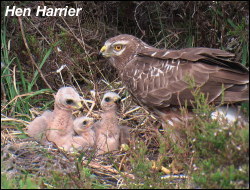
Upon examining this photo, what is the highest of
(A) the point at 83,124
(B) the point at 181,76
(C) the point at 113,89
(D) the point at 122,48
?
(D) the point at 122,48

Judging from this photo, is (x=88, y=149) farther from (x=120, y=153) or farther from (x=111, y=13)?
(x=111, y=13)

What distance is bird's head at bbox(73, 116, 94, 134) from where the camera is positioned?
6.29 metres

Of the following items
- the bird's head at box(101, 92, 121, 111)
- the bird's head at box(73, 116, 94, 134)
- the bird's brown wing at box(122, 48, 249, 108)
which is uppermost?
the bird's brown wing at box(122, 48, 249, 108)

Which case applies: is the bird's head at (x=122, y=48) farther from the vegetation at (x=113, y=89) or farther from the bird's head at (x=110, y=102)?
the vegetation at (x=113, y=89)

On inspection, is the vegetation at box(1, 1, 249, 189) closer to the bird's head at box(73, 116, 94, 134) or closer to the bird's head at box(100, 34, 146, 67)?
the bird's head at box(73, 116, 94, 134)

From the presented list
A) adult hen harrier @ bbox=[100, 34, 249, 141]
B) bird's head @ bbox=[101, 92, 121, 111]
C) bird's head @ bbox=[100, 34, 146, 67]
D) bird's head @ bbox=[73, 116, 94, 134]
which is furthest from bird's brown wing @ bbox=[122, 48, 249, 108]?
bird's head @ bbox=[73, 116, 94, 134]

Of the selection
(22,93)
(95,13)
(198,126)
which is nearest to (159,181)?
(198,126)

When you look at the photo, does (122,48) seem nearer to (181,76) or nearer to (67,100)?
(67,100)

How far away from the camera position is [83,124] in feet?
20.7

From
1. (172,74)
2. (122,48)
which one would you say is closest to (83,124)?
(122,48)

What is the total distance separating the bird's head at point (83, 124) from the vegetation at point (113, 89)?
0.26 metres

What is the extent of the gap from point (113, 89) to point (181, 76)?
5.82 ft

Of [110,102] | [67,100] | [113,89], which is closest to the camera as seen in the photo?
[67,100]

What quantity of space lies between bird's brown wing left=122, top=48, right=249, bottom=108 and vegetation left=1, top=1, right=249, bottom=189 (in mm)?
282
